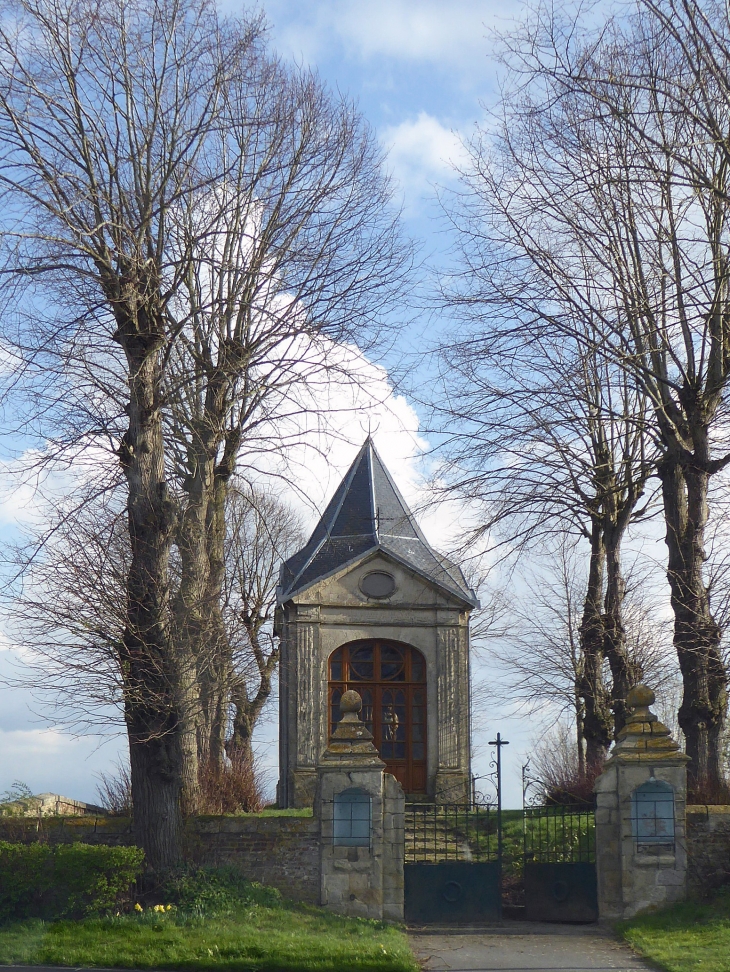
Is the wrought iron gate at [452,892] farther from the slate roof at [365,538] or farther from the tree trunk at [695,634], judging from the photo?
the slate roof at [365,538]

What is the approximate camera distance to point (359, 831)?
13.5 m

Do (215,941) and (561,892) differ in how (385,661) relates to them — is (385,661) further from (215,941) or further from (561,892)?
(215,941)

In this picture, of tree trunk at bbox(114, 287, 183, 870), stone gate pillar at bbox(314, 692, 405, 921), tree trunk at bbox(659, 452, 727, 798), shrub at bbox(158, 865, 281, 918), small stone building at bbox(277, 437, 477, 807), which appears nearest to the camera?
shrub at bbox(158, 865, 281, 918)

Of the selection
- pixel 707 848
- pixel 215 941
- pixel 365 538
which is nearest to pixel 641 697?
pixel 707 848

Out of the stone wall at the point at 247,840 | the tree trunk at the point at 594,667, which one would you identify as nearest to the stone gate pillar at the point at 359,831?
the stone wall at the point at 247,840

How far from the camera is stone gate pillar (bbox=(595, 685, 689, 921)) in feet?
43.9

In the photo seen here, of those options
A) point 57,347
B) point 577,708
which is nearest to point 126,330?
point 57,347

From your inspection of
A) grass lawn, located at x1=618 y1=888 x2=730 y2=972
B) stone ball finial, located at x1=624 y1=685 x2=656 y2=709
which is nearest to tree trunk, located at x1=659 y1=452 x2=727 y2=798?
stone ball finial, located at x1=624 y1=685 x2=656 y2=709

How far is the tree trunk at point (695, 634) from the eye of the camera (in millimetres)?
14664

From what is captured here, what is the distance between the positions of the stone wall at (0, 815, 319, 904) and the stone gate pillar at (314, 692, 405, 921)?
0.20m

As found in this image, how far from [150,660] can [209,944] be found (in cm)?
340

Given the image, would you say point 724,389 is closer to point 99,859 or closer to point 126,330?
point 126,330

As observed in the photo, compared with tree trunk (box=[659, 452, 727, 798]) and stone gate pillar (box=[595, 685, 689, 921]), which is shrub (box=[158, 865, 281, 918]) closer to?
stone gate pillar (box=[595, 685, 689, 921])

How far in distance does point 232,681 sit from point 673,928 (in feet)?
20.4
